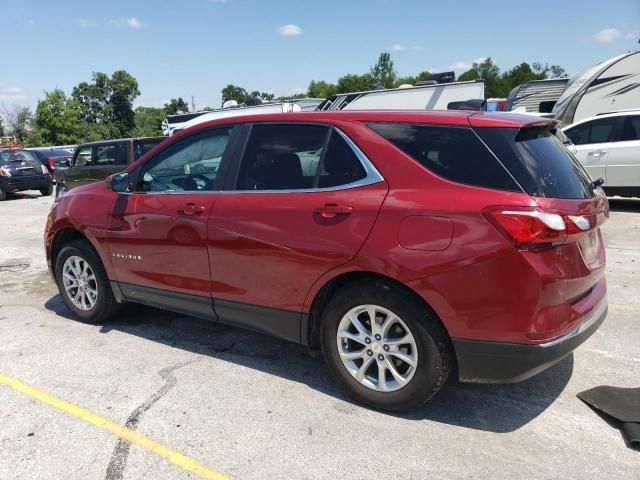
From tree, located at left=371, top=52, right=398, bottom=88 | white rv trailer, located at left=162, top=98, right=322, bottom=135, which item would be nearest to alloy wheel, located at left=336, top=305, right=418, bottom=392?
white rv trailer, located at left=162, top=98, right=322, bottom=135

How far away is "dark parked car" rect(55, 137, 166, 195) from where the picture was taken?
1042 centimetres

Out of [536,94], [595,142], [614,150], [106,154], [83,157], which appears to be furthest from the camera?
[536,94]

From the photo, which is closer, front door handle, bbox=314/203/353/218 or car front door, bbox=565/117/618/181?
front door handle, bbox=314/203/353/218

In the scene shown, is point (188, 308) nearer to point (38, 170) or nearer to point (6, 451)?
point (6, 451)

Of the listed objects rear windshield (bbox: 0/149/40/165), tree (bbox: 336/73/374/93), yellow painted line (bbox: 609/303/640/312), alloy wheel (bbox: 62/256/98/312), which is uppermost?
tree (bbox: 336/73/374/93)

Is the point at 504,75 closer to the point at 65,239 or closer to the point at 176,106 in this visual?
the point at 176,106

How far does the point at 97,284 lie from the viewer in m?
4.52

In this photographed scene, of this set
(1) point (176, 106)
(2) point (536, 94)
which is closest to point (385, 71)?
(1) point (176, 106)

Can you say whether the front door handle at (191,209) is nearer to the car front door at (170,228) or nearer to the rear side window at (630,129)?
the car front door at (170,228)

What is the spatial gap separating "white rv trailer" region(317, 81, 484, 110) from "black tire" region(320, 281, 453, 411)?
9.68 metres

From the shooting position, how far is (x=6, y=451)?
9.30 ft

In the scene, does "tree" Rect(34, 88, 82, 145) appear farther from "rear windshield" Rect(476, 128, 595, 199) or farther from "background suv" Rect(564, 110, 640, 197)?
"rear windshield" Rect(476, 128, 595, 199)

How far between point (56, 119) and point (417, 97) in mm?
48020

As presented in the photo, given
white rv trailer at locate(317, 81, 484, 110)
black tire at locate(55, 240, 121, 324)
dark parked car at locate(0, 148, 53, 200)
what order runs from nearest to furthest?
black tire at locate(55, 240, 121, 324)
white rv trailer at locate(317, 81, 484, 110)
dark parked car at locate(0, 148, 53, 200)
